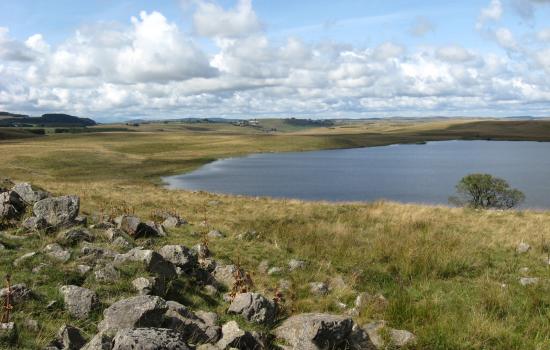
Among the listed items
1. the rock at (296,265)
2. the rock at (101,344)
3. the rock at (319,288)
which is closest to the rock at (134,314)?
the rock at (101,344)

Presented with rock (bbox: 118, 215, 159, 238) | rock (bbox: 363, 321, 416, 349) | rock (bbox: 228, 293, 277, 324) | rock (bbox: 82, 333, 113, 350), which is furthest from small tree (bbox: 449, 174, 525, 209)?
rock (bbox: 82, 333, 113, 350)

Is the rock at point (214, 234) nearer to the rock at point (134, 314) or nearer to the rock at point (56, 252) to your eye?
the rock at point (56, 252)

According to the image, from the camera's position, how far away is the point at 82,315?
6.99 metres

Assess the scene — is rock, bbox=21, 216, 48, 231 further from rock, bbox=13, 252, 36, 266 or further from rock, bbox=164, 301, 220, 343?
rock, bbox=164, 301, 220, 343

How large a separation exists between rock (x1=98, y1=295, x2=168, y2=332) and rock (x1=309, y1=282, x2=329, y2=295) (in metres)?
4.16

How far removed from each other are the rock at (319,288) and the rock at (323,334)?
2.63 m

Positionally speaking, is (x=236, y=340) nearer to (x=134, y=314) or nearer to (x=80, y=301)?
(x=134, y=314)

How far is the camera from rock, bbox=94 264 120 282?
328 inches

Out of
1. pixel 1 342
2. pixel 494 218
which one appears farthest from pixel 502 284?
pixel 494 218

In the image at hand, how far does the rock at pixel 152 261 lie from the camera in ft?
29.9

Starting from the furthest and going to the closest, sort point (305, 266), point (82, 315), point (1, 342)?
point (305, 266) → point (82, 315) → point (1, 342)

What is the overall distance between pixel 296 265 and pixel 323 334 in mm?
5221

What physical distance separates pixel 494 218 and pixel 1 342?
21664mm

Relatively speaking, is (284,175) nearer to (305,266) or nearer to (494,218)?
(494,218)
